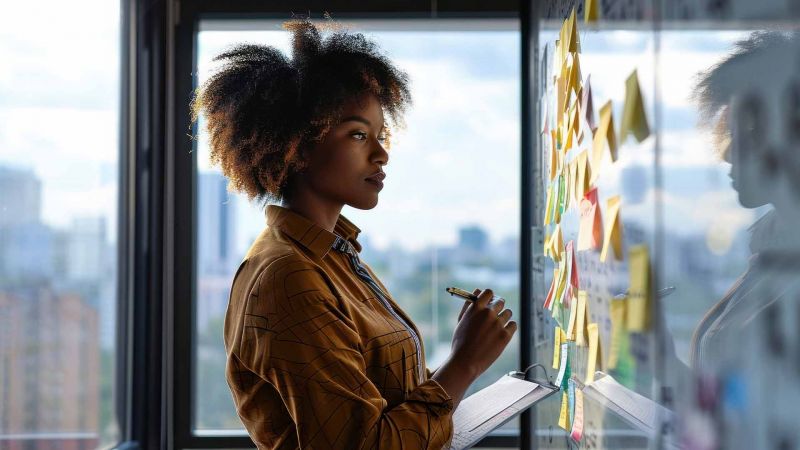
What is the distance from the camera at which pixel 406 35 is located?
102 inches

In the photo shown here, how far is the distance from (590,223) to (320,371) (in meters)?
0.51

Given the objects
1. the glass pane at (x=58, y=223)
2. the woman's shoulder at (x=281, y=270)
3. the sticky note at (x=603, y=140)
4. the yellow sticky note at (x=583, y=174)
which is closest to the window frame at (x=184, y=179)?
the glass pane at (x=58, y=223)

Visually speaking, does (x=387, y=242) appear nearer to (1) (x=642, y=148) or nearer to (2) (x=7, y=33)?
(2) (x=7, y=33)

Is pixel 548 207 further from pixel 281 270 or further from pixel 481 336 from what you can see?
pixel 281 270

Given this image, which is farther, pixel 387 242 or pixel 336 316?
pixel 387 242

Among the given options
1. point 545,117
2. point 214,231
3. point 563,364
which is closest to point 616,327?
point 563,364

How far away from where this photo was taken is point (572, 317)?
4.97 feet

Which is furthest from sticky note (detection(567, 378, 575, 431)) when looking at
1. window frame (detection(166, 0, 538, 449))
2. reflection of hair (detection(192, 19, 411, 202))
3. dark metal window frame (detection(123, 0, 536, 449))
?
window frame (detection(166, 0, 538, 449))

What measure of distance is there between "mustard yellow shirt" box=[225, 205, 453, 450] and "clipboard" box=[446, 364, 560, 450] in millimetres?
117

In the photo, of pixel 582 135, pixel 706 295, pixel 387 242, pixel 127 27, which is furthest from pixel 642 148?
pixel 127 27

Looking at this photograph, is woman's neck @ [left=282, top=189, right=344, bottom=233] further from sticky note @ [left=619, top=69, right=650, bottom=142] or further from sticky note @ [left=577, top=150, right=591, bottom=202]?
sticky note @ [left=619, top=69, right=650, bottom=142]

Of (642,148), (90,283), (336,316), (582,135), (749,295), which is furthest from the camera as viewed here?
(90,283)

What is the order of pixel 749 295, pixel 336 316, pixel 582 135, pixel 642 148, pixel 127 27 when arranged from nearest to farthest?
1. pixel 749 295
2. pixel 642 148
3. pixel 336 316
4. pixel 582 135
5. pixel 127 27

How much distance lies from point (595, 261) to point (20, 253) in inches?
53.3
